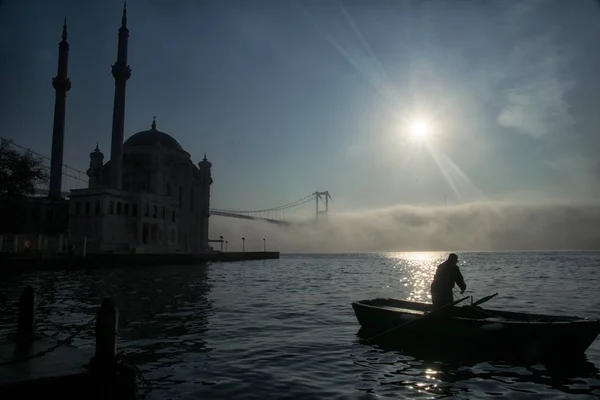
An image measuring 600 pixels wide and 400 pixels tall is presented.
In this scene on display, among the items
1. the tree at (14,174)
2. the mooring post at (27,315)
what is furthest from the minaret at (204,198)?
the mooring post at (27,315)

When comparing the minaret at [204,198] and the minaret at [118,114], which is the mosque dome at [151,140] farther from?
the minaret at [118,114]

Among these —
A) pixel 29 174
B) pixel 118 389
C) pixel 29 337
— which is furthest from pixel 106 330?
pixel 29 174

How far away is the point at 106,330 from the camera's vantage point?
7375 mm

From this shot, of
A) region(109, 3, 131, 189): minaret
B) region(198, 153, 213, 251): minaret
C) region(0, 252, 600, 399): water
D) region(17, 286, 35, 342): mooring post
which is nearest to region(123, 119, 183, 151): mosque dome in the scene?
region(198, 153, 213, 251): minaret

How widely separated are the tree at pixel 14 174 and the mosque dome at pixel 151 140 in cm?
2813

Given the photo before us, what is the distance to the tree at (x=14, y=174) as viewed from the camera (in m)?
46.1

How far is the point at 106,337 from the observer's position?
289 inches

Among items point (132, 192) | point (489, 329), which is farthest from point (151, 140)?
point (489, 329)

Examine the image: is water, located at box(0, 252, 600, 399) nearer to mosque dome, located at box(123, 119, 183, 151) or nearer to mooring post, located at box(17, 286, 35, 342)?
mooring post, located at box(17, 286, 35, 342)

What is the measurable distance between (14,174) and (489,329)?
159 feet

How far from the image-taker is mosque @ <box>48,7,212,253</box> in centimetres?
6238

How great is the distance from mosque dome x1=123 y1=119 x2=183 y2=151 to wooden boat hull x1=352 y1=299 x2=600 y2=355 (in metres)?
68.0

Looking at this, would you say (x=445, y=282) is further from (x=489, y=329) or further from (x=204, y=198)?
(x=204, y=198)

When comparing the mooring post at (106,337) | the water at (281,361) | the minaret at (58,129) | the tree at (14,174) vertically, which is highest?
the minaret at (58,129)
